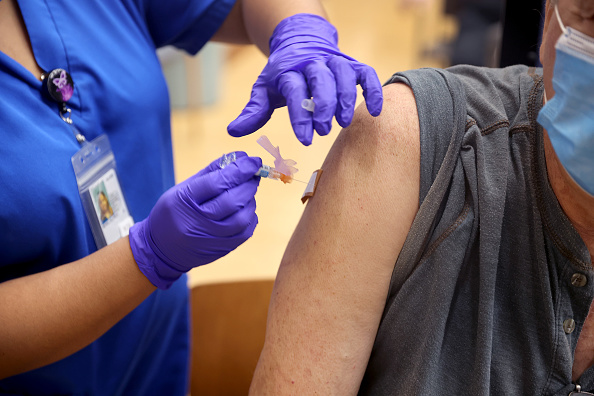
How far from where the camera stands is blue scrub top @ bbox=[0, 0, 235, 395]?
1.04 meters

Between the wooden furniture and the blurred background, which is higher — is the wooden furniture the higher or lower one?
the higher one

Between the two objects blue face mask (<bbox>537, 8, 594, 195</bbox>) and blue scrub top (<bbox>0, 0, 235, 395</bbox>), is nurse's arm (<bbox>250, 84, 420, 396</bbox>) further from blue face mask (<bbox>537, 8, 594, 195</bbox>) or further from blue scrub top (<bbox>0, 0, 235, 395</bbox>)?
blue scrub top (<bbox>0, 0, 235, 395</bbox>)

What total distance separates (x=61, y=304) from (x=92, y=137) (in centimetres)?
37

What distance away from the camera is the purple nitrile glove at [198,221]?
1.01 meters

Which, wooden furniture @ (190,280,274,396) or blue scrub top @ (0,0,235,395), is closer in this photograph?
blue scrub top @ (0,0,235,395)

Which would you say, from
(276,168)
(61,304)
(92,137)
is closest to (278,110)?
(92,137)

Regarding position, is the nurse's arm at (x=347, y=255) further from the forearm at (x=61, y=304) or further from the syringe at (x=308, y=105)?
the forearm at (x=61, y=304)

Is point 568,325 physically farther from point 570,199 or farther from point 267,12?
point 267,12

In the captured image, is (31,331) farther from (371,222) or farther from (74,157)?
(371,222)

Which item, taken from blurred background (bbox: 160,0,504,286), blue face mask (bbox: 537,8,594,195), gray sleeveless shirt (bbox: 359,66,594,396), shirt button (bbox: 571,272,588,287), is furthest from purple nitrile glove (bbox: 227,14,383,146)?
blurred background (bbox: 160,0,504,286)

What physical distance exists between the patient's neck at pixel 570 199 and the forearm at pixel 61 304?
75 centimetres

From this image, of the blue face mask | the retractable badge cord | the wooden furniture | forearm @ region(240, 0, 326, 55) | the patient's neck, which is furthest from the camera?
the wooden furniture

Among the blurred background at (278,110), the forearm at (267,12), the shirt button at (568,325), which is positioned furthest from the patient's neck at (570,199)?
the blurred background at (278,110)

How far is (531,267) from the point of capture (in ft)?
3.05
